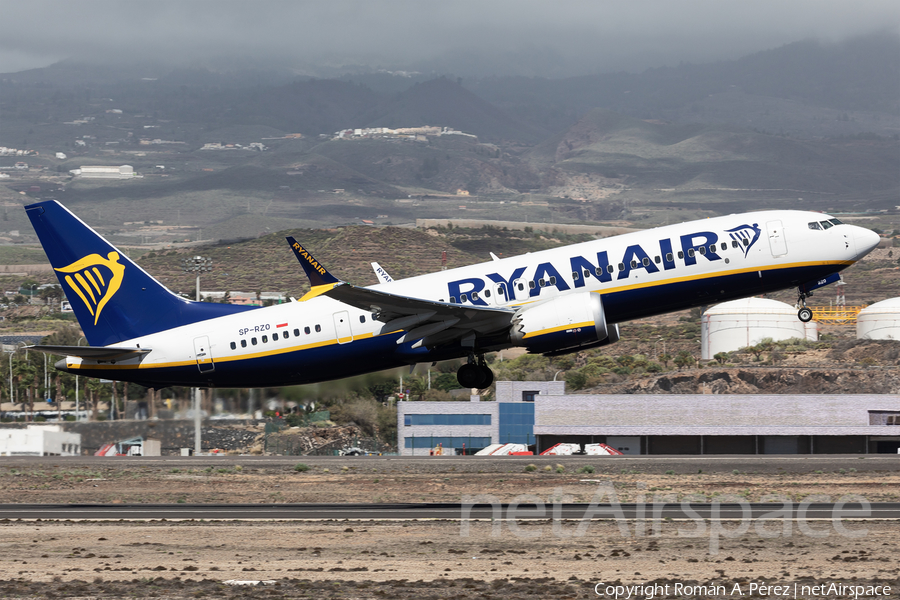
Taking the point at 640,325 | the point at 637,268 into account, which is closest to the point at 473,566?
the point at 637,268

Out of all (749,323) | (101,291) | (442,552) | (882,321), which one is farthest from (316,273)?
(882,321)

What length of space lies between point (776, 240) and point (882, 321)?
10174 cm

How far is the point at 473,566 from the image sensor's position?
28.3 m

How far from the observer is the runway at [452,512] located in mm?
37188

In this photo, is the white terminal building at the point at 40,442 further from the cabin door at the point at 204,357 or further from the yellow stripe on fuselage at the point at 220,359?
the cabin door at the point at 204,357

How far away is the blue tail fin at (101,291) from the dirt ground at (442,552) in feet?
24.5

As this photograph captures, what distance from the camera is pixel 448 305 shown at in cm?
3788

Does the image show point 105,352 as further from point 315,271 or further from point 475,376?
point 475,376

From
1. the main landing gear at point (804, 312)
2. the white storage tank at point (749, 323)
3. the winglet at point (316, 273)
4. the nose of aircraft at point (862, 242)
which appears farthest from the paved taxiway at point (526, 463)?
the white storage tank at point (749, 323)

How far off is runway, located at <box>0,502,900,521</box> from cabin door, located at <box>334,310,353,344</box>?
21.4ft

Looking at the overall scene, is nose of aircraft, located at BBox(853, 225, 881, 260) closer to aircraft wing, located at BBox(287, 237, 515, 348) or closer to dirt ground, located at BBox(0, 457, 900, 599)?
dirt ground, located at BBox(0, 457, 900, 599)

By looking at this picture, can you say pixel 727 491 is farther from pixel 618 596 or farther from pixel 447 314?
pixel 618 596

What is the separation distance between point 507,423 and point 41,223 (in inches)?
2237

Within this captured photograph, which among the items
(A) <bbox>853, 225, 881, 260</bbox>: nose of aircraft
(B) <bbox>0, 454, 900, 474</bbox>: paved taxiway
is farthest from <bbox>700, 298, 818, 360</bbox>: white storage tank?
(A) <bbox>853, 225, 881, 260</bbox>: nose of aircraft
